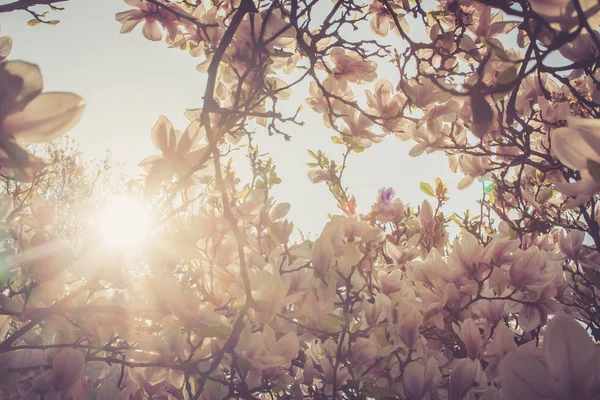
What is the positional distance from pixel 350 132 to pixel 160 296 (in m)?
1.24

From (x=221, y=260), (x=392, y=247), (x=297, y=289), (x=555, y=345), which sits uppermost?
(x=392, y=247)

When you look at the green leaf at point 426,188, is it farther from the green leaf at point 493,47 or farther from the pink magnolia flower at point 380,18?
the green leaf at point 493,47

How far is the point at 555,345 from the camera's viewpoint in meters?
0.61

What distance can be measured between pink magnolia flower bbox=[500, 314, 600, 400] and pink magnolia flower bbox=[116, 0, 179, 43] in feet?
5.43

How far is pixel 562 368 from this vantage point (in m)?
0.61

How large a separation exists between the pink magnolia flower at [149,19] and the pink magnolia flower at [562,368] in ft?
5.43

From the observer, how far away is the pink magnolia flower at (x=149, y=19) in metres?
1.61

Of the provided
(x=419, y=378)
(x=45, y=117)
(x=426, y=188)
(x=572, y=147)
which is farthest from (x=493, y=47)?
Answer: (x=426, y=188)

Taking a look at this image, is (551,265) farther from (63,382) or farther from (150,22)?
(150,22)

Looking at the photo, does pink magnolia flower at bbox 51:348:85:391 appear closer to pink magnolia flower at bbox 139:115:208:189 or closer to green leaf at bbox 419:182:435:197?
pink magnolia flower at bbox 139:115:208:189

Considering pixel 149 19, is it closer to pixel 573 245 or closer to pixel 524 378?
pixel 524 378

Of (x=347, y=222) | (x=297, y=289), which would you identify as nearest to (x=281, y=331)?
(x=297, y=289)

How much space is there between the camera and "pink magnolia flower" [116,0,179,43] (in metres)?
1.61

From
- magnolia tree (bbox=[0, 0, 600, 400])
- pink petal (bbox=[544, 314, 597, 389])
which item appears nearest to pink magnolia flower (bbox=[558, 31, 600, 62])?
magnolia tree (bbox=[0, 0, 600, 400])
